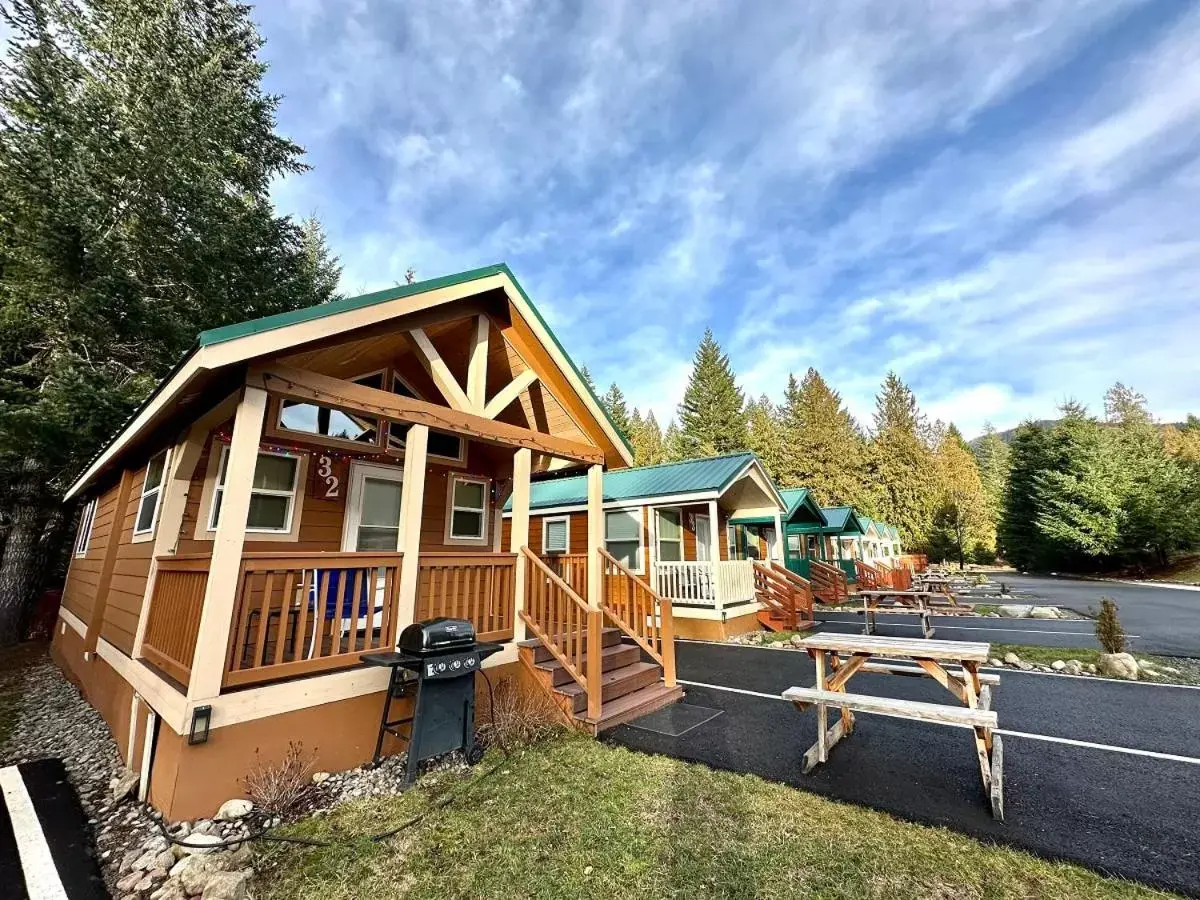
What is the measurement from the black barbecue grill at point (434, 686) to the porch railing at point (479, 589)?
2.22 feet

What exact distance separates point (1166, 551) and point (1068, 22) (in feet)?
112

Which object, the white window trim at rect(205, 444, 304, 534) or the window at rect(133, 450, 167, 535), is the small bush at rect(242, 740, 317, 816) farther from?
the window at rect(133, 450, 167, 535)

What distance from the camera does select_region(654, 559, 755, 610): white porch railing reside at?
1077 cm

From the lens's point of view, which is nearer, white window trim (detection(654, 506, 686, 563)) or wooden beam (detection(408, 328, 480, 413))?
wooden beam (detection(408, 328, 480, 413))

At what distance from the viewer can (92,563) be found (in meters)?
9.09

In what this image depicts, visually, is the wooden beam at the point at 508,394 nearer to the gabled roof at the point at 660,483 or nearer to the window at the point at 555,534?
the gabled roof at the point at 660,483

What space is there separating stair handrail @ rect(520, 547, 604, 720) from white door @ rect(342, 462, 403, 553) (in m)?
2.38

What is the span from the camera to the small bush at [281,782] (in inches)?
138

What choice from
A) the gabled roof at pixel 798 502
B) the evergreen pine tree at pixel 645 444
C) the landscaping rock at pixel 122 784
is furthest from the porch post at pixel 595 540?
the evergreen pine tree at pixel 645 444

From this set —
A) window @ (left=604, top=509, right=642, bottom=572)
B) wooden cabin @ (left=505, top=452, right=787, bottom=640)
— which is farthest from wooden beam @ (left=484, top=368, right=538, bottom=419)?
window @ (left=604, top=509, right=642, bottom=572)

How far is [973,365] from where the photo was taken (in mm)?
30156

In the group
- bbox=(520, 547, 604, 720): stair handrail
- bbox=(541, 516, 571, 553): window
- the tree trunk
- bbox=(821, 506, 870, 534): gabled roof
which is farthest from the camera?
bbox=(821, 506, 870, 534): gabled roof

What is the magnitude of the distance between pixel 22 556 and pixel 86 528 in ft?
9.82

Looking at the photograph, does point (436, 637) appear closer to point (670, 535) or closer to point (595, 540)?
point (595, 540)
